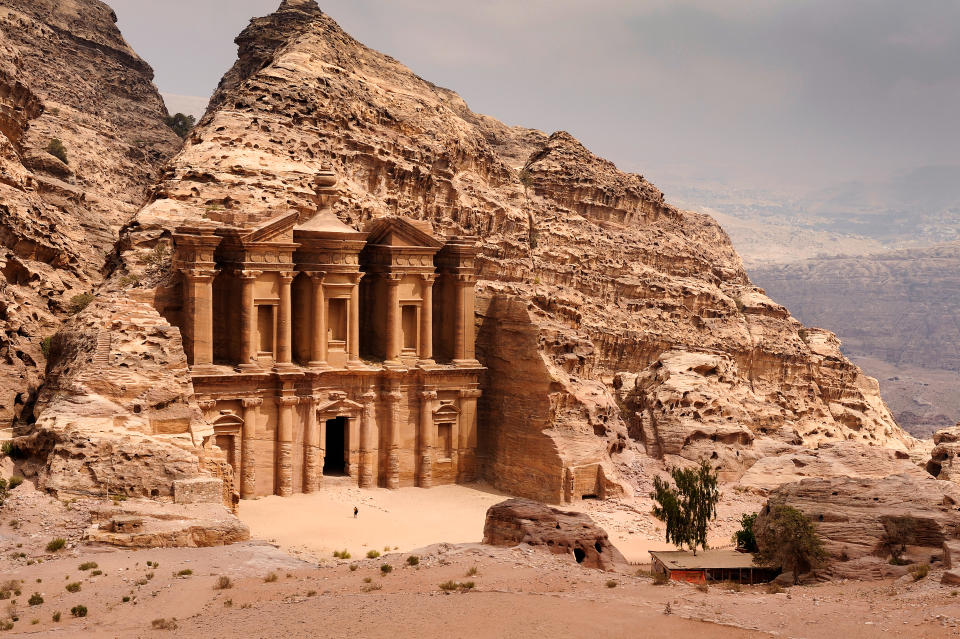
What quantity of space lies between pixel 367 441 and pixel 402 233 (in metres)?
9.02

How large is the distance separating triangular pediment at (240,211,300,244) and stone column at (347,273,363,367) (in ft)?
11.6

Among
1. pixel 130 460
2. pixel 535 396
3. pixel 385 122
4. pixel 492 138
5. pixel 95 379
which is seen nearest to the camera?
pixel 130 460

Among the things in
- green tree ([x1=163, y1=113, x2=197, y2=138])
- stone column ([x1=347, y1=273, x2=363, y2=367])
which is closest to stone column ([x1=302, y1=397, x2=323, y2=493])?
stone column ([x1=347, y1=273, x2=363, y2=367])

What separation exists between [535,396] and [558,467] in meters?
3.33

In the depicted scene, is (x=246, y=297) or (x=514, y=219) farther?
(x=514, y=219)

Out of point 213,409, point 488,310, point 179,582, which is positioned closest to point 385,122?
point 488,310

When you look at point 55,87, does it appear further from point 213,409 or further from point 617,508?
point 617,508

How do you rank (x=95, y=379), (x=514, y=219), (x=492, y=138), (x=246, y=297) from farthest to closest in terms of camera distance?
(x=492, y=138)
(x=514, y=219)
(x=246, y=297)
(x=95, y=379)

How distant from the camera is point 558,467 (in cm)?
3906

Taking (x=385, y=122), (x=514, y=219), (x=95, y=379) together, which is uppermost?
(x=385, y=122)

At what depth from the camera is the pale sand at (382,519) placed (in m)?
32.2

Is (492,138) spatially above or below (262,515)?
above

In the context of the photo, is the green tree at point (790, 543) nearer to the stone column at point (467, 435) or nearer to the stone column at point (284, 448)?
the stone column at point (467, 435)

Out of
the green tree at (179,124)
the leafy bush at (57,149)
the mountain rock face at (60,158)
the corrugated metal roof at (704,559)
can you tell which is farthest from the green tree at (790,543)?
the green tree at (179,124)
